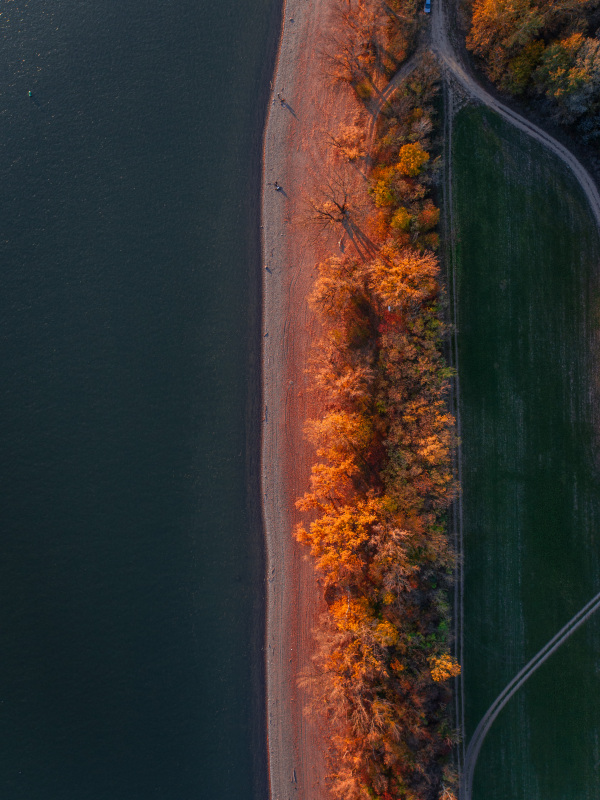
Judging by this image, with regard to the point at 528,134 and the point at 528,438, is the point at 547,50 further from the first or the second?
the point at 528,438

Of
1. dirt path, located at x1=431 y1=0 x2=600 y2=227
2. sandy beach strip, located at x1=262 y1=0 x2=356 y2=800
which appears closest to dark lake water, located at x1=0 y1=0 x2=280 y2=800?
sandy beach strip, located at x1=262 y1=0 x2=356 y2=800

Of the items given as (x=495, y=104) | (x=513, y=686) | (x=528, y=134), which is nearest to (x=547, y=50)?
(x=495, y=104)

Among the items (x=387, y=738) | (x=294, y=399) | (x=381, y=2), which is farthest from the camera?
(x=294, y=399)

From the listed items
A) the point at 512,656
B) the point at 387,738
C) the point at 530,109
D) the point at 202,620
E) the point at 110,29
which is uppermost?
the point at 110,29

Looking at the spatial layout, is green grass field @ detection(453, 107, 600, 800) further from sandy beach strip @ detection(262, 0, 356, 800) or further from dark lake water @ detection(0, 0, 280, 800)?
dark lake water @ detection(0, 0, 280, 800)

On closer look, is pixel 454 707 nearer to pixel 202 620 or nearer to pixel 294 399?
pixel 202 620

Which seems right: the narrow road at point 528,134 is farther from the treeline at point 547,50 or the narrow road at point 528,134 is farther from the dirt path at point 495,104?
the treeline at point 547,50

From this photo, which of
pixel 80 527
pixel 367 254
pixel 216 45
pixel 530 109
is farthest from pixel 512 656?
pixel 216 45

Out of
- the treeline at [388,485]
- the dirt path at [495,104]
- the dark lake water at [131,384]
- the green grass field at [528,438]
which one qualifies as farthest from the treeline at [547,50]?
the dark lake water at [131,384]
